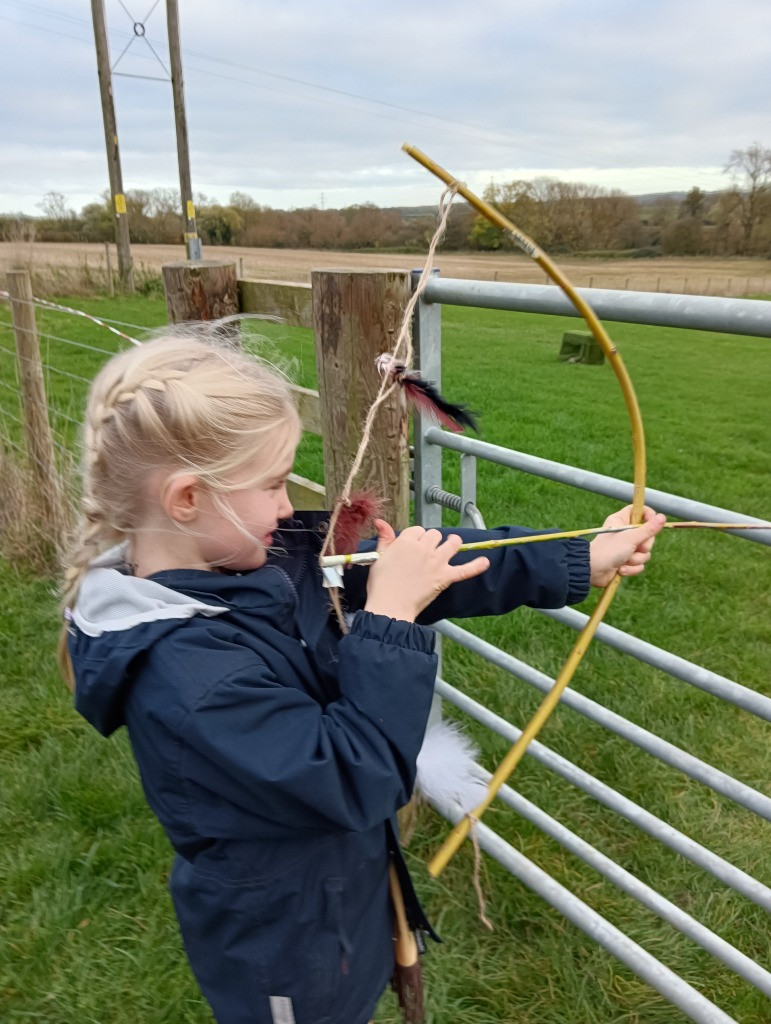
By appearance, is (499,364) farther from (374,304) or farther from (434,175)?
(434,175)

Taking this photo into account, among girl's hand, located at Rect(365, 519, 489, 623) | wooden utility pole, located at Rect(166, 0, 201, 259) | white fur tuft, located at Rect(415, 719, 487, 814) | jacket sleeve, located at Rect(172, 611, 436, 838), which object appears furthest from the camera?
wooden utility pole, located at Rect(166, 0, 201, 259)

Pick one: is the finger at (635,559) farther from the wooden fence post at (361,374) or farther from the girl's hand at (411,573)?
the wooden fence post at (361,374)

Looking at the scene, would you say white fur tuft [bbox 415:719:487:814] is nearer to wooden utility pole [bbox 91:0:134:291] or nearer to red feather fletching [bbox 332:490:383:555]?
red feather fletching [bbox 332:490:383:555]

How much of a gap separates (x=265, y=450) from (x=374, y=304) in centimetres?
78

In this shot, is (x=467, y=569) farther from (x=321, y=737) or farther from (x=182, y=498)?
(x=182, y=498)

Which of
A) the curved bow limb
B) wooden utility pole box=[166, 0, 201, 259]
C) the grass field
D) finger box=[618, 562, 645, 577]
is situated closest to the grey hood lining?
the curved bow limb

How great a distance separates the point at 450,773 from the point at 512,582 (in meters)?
0.57

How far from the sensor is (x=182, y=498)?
3.91 ft

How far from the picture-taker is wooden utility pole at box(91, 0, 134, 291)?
1415 cm

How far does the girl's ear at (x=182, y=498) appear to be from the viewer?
1.17 metres

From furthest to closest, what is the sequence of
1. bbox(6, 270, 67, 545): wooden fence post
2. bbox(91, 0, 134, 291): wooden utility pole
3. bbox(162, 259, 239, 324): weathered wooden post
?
bbox(91, 0, 134, 291): wooden utility pole → bbox(6, 270, 67, 545): wooden fence post → bbox(162, 259, 239, 324): weathered wooden post

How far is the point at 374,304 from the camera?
189 centimetres

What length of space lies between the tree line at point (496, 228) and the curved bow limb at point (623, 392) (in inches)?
4.9

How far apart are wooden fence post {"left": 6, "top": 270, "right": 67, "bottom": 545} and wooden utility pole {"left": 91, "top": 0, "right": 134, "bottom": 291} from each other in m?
12.5
